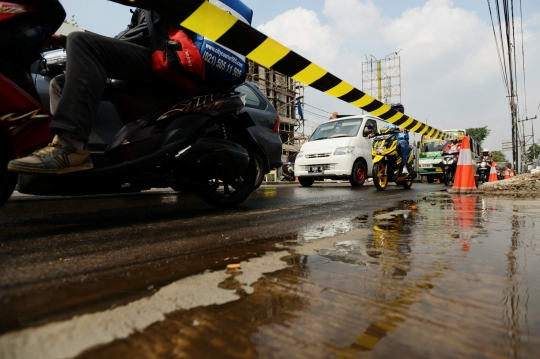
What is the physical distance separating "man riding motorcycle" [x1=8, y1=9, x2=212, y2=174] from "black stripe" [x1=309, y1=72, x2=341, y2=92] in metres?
2.64

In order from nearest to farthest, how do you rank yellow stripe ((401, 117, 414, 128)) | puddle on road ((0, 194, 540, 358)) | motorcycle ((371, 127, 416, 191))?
puddle on road ((0, 194, 540, 358))
motorcycle ((371, 127, 416, 191))
yellow stripe ((401, 117, 414, 128))

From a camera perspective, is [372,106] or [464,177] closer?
[464,177]

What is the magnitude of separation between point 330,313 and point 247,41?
2.86m

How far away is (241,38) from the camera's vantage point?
3197 millimetres

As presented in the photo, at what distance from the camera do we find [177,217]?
2848 mm

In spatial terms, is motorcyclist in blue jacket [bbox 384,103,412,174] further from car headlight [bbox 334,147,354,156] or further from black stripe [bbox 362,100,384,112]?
black stripe [bbox 362,100,384,112]

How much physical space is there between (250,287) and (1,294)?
27.9 inches

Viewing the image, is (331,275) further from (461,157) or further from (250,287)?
(461,157)

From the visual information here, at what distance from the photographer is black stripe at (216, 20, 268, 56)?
300cm

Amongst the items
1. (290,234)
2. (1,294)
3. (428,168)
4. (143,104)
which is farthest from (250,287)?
(428,168)

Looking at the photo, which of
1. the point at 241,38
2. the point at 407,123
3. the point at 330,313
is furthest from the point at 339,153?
the point at 330,313

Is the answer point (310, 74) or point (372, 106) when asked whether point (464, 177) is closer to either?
point (372, 106)

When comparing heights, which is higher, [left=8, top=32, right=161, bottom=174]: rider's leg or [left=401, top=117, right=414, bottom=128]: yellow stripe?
Answer: [left=401, top=117, right=414, bottom=128]: yellow stripe

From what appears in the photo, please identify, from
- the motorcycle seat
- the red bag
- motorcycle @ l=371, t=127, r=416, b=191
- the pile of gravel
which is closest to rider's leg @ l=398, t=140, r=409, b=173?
motorcycle @ l=371, t=127, r=416, b=191
